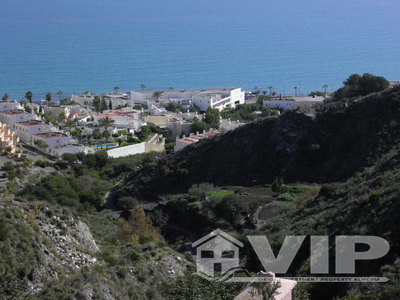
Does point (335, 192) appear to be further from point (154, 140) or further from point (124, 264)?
point (154, 140)

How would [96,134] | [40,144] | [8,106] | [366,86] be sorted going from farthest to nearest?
[8,106]
[96,134]
[40,144]
[366,86]

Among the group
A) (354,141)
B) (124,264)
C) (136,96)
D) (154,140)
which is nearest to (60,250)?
(124,264)

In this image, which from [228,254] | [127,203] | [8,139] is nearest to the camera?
[228,254]

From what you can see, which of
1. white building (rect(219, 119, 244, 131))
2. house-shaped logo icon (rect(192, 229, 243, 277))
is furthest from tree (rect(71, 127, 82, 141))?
house-shaped logo icon (rect(192, 229, 243, 277))

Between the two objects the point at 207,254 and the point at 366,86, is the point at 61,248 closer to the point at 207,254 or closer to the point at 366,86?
the point at 207,254

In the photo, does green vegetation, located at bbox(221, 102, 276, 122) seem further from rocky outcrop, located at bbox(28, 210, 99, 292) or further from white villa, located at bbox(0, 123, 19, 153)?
rocky outcrop, located at bbox(28, 210, 99, 292)

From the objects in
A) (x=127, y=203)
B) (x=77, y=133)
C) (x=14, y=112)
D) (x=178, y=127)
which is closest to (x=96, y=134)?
(x=77, y=133)

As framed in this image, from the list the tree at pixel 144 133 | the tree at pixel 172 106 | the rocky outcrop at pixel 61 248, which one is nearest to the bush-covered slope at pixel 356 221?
the rocky outcrop at pixel 61 248
